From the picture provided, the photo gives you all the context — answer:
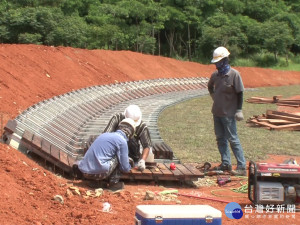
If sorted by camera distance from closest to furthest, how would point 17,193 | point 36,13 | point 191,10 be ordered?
point 17,193
point 36,13
point 191,10

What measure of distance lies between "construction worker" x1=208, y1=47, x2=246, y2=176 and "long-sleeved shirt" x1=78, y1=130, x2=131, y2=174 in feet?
8.03

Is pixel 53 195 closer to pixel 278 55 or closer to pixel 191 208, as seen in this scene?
pixel 191 208

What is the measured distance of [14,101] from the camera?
48.9 ft

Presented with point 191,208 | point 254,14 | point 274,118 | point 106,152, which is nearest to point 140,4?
point 254,14

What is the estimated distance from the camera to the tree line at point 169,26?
35.3 m

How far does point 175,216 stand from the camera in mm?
5137

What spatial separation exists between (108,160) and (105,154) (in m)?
0.10

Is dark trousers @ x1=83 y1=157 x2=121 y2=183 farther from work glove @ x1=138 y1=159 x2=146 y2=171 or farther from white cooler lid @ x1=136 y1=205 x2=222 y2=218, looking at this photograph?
white cooler lid @ x1=136 y1=205 x2=222 y2=218

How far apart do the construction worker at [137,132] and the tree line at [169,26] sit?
2508 cm

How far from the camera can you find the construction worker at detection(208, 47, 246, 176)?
394 inches

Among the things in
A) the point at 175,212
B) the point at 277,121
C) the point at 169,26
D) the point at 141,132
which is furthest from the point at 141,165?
the point at 169,26

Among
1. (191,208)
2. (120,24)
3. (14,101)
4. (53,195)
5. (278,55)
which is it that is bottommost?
(278,55)

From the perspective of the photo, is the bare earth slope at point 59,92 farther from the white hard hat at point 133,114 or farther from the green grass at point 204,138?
the green grass at point 204,138

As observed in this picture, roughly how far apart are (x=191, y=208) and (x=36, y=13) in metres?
28.8
